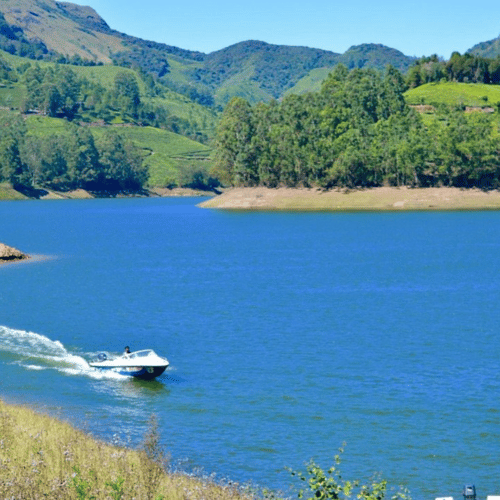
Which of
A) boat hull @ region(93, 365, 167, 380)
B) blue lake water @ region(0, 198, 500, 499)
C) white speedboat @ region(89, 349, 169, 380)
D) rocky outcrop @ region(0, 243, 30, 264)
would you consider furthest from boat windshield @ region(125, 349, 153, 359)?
rocky outcrop @ region(0, 243, 30, 264)

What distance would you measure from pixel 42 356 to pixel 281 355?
51.0ft

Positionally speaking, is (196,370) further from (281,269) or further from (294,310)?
(281,269)

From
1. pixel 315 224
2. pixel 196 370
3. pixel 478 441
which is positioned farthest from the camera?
pixel 315 224

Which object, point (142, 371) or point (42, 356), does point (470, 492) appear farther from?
point (42, 356)

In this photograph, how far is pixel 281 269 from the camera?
10869 centimetres

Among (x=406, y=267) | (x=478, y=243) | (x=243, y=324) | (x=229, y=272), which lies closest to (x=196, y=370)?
(x=243, y=324)

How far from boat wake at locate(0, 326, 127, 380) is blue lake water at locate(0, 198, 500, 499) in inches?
8.0

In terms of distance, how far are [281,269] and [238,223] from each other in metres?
86.4

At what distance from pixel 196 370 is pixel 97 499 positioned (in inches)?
1045

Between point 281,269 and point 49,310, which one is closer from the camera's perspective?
point 49,310

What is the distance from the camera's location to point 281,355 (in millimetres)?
57531

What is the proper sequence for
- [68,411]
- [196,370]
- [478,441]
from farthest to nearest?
[196,370]
[68,411]
[478,441]

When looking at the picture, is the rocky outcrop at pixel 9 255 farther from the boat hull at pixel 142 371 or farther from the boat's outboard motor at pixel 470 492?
the boat's outboard motor at pixel 470 492

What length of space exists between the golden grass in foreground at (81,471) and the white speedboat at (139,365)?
39.2 ft
